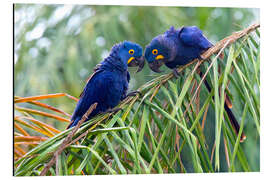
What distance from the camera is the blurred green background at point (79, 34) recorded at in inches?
100.0

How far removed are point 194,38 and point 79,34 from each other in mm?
1454

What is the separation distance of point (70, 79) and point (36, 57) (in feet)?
1.19

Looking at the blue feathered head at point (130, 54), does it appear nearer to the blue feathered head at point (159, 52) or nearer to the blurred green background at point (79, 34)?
the blue feathered head at point (159, 52)

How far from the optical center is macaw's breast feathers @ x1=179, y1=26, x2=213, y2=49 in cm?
208

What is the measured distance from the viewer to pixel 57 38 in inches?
119

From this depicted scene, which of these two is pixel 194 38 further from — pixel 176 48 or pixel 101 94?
pixel 101 94

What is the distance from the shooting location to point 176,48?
7.08ft

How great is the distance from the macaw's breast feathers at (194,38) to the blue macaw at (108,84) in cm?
34

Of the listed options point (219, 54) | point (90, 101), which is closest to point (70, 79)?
point (90, 101)

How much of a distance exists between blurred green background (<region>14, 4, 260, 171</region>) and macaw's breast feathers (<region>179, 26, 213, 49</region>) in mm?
436

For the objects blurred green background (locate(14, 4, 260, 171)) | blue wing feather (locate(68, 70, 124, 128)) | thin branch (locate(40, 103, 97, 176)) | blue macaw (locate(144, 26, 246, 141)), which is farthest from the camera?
blurred green background (locate(14, 4, 260, 171))

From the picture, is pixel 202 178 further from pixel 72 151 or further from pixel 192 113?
pixel 72 151

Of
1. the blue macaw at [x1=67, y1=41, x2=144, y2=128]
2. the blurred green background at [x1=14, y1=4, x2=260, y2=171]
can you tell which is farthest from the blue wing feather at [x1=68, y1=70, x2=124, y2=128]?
the blurred green background at [x1=14, y1=4, x2=260, y2=171]

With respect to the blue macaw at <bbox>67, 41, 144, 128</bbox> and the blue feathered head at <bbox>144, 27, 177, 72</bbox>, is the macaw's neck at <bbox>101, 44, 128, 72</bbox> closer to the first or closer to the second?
the blue macaw at <bbox>67, 41, 144, 128</bbox>
